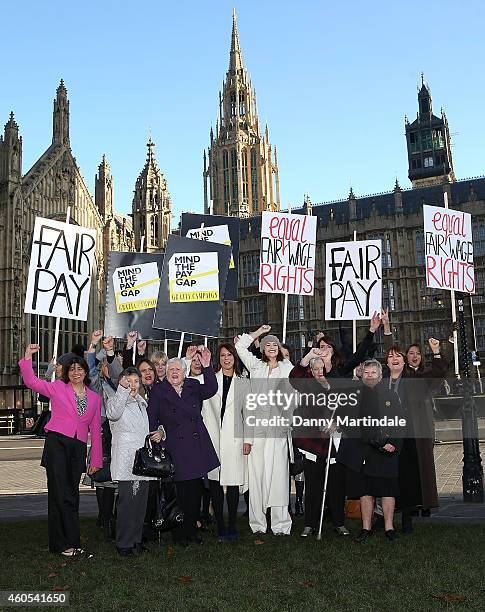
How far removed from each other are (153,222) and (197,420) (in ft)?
127

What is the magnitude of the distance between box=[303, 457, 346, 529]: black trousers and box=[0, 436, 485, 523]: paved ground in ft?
4.76

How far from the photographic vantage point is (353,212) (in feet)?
158

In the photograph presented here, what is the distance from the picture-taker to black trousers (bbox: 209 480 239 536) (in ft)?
20.8

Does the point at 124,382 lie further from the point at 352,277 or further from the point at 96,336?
the point at 352,277

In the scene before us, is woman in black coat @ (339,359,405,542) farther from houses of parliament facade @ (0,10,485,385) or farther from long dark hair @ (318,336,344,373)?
houses of parliament facade @ (0,10,485,385)

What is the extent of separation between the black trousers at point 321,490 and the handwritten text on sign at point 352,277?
4.96 m

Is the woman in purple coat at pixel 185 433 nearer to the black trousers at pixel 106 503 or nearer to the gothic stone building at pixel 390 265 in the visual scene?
the black trousers at pixel 106 503

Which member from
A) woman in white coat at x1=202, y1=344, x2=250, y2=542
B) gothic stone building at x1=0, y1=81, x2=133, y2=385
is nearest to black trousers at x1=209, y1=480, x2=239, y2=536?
woman in white coat at x1=202, y1=344, x2=250, y2=542

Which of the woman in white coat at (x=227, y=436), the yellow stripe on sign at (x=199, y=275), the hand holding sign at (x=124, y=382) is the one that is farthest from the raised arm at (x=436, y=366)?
the yellow stripe on sign at (x=199, y=275)

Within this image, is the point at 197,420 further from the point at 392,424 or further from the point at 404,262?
the point at 404,262

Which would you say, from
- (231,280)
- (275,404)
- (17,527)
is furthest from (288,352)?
(231,280)

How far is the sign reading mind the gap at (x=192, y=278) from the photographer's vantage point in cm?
1015

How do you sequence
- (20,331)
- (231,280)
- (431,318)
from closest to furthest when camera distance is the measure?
(231,280) < (20,331) < (431,318)

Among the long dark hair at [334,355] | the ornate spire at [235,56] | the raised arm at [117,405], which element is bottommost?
the raised arm at [117,405]
